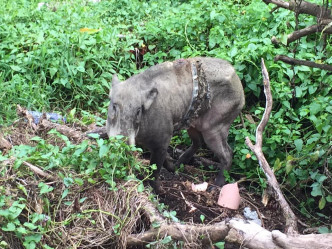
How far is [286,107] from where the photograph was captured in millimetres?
5891

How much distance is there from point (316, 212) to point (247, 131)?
1.19 metres

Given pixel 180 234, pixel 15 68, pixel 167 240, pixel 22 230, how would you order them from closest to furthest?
1. pixel 22 230
2. pixel 167 240
3. pixel 180 234
4. pixel 15 68

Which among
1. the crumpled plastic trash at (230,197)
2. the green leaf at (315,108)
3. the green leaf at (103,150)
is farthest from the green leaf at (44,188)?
the green leaf at (315,108)

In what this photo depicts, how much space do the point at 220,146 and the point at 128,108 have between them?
4.19ft

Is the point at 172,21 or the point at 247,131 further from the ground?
the point at 172,21

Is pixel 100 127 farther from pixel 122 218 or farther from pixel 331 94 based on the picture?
pixel 331 94

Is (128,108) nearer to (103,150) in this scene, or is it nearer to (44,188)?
(103,150)

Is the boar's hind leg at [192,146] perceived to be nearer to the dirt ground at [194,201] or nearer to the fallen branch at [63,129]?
the dirt ground at [194,201]

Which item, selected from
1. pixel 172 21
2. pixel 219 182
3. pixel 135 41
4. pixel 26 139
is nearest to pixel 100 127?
pixel 26 139

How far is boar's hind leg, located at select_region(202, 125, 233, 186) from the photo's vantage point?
18.0ft

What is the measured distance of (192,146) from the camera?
229 inches

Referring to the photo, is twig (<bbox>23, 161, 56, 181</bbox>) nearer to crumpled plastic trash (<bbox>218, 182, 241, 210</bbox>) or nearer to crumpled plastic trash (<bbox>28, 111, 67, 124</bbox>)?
crumpled plastic trash (<bbox>28, 111, 67, 124</bbox>)

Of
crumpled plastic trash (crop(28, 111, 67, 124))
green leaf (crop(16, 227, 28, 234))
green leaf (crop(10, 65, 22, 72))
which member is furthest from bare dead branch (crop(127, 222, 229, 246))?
green leaf (crop(10, 65, 22, 72))

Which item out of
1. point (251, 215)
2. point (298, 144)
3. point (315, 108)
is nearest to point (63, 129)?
point (251, 215)
